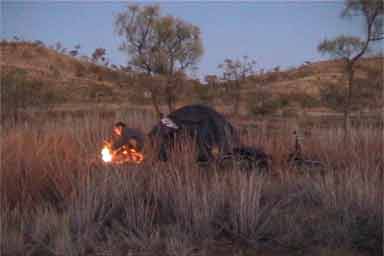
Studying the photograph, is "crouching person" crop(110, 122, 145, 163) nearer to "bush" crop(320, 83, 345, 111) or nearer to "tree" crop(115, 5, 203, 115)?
"tree" crop(115, 5, 203, 115)

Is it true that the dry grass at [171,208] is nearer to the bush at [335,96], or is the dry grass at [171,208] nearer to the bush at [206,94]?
the bush at [335,96]

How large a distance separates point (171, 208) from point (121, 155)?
2301mm

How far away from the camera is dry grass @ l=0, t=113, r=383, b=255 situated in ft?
17.8

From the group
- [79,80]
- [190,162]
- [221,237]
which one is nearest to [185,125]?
[190,162]

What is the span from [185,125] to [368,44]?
6.65 metres

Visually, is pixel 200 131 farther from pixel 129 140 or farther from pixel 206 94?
pixel 206 94

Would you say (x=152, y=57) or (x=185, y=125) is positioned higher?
(x=152, y=57)

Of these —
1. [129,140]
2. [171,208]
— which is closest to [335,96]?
[129,140]

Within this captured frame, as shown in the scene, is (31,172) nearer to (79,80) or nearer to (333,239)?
(333,239)

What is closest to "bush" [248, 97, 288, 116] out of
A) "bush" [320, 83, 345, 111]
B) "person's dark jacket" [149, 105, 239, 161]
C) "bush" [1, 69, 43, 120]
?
"bush" [320, 83, 345, 111]

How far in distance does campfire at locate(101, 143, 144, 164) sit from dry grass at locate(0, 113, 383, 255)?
0.50 m

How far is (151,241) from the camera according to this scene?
5328mm

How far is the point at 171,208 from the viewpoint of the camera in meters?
6.16

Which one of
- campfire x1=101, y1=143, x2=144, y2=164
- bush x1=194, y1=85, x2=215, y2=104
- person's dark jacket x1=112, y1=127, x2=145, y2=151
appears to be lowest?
campfire x1=101, y1=143, x2=144, y2=164
